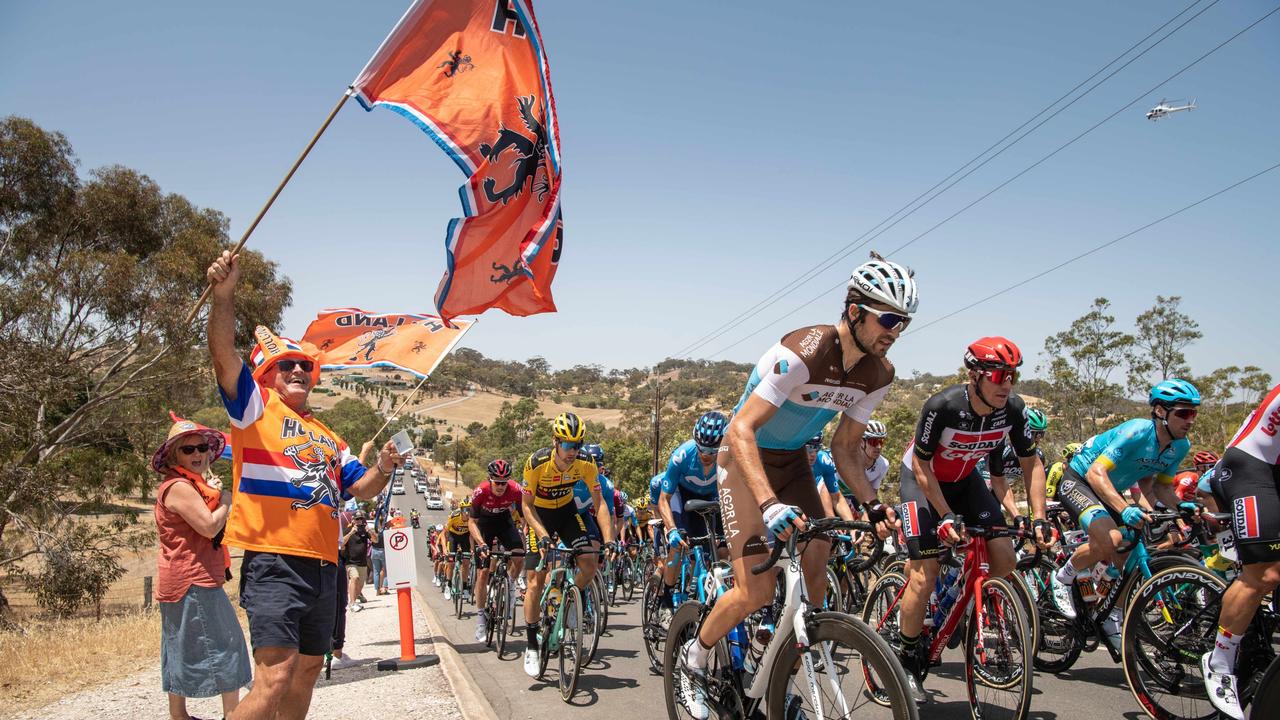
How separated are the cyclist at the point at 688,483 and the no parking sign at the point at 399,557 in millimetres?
3212

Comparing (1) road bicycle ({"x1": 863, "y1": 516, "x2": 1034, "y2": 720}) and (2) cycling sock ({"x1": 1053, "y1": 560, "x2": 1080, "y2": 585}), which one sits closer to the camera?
(1) road bicycle ({"x1": 863, "y1": 516, "x2": 1034, "y2": 720})

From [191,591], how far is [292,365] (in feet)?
6.39

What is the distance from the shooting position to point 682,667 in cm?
437

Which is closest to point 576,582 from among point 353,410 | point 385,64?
point 385,64

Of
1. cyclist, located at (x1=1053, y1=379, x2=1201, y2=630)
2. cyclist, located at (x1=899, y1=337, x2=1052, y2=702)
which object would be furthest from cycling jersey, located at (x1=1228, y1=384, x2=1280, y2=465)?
cyclist, located at (x1=1053, y1=379, x2=1201, y2=630)

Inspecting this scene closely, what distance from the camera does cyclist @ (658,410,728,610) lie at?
6684 mm

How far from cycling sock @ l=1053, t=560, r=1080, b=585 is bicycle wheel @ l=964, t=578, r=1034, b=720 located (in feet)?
5.27

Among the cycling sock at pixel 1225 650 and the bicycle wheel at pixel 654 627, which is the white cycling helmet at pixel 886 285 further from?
the bicycle wheel at pixel 654 627

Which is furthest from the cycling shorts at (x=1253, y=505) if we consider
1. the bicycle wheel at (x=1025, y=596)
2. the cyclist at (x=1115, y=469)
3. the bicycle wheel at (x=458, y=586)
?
the bicycle wheel at (x=458, y=586)

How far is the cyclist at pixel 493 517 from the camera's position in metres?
9.26

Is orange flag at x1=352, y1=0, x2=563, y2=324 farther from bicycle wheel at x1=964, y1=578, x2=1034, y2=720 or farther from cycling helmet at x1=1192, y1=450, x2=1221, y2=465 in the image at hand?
cycling helmet at x1=1192, y1=450, x2=1221, y2=465

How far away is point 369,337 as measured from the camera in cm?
1102

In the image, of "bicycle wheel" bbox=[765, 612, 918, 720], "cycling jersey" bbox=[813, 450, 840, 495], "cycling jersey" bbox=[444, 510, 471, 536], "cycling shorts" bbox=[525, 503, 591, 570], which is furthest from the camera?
"cycling jersey" bbox=[444, 510, 471, 536]

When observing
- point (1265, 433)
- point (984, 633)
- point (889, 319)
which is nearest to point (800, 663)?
point (889, 319)
